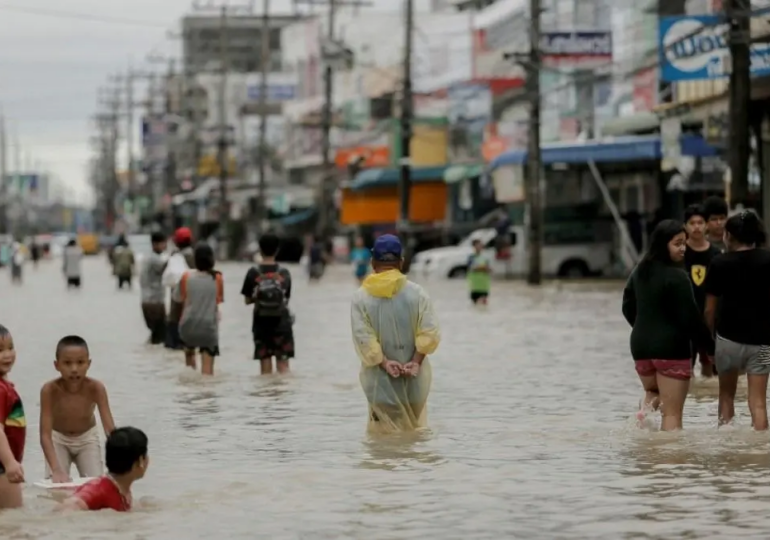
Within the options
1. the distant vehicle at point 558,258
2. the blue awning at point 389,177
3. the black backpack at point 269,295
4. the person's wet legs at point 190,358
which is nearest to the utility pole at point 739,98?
the person's wet legs at point 190,358

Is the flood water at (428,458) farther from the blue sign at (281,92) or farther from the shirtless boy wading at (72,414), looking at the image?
the blue sign at (281,92)

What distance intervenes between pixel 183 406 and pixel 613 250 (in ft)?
122

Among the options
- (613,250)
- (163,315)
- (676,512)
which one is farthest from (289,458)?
(613,250)

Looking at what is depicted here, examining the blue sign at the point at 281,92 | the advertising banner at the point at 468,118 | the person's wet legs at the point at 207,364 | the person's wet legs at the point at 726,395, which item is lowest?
the person's wet legs at the point at 207,364

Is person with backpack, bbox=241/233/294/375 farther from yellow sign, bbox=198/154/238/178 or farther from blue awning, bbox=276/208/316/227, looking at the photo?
yellow sign, bbox=198/154/238/178

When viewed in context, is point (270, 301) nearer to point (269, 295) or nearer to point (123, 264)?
point (269, 295)

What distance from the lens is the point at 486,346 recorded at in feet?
86.6

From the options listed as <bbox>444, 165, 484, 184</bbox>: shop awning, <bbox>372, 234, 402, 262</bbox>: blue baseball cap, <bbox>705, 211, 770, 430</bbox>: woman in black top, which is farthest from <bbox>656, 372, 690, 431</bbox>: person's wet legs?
<bbox>444, 165, 484, 184</bbox>: shop awning

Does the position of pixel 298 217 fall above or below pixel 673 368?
above

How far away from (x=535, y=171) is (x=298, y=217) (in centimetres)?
5325

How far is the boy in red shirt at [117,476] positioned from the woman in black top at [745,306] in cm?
510

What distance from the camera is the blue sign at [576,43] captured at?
2121 inches

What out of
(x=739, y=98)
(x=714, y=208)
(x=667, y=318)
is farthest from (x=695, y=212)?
(x=739, y=98)

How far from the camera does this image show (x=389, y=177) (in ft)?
261
